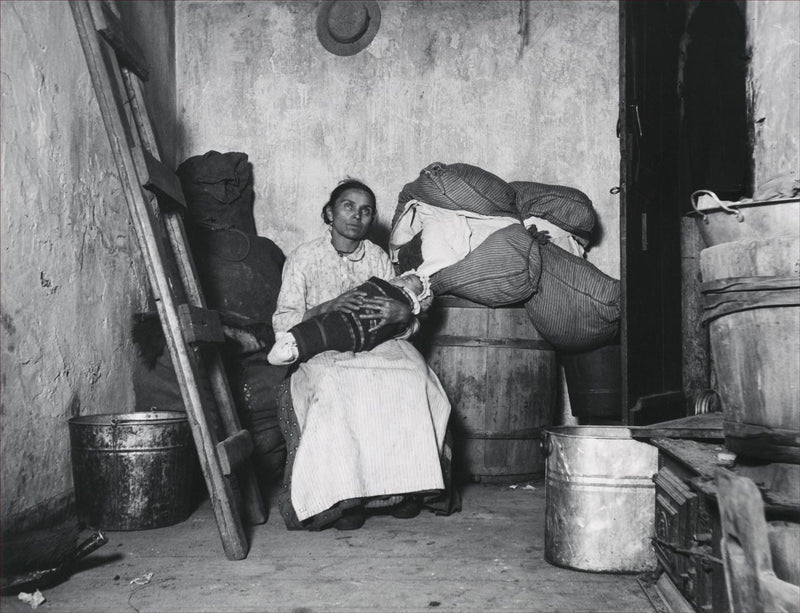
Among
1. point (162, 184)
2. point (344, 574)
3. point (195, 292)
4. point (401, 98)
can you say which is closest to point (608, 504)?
point (344, 574)

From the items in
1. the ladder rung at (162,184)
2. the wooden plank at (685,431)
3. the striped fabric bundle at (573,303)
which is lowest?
the wooden plank at (685,431)

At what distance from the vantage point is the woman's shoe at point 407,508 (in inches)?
135

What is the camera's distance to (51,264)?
315 centimetres

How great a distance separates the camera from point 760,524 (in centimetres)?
134

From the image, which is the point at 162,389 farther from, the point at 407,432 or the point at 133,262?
the point at 407,432

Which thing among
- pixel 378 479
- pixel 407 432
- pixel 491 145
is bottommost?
pixel 378 479

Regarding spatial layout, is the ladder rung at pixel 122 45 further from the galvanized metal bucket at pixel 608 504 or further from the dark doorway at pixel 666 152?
the galvanized metal bucket at pixel 608 504

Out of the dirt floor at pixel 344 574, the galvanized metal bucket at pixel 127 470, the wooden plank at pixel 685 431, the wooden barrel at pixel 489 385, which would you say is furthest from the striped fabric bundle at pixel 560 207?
the galvanized metal bucket at pixel 127 470

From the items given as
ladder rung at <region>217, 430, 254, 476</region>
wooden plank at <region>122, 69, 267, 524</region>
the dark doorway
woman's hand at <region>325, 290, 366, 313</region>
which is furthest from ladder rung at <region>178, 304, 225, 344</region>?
the dark doorway

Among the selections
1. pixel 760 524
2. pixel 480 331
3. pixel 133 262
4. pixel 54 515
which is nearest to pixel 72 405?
pixel 54 515

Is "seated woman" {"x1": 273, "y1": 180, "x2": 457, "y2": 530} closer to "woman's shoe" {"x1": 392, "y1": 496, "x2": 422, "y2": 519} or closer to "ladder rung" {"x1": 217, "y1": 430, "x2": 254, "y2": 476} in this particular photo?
"woman's shoe" {"x1": 392, "y1": 496, "x2": 422, "y2": 519}

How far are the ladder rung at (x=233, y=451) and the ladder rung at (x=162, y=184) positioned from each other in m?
1.07

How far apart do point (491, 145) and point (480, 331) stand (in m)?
1.56

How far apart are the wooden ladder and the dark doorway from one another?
5.76ft
